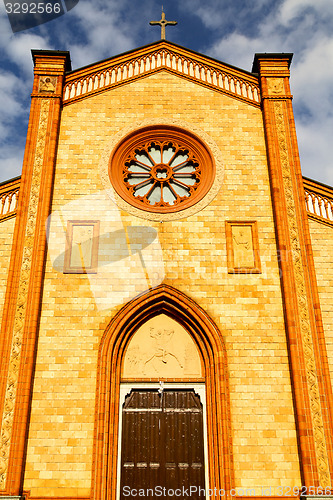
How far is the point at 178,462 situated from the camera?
33.6 feet

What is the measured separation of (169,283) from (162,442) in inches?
140

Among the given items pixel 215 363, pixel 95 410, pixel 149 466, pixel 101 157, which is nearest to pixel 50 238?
pixel 101 157

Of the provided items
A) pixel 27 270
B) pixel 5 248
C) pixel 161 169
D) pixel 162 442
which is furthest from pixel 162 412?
pixel 161 169

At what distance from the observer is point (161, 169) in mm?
13234

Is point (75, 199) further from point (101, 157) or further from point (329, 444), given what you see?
point (329, 444)

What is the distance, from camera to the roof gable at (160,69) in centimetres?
1384

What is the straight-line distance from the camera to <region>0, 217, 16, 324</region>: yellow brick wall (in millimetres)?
11438

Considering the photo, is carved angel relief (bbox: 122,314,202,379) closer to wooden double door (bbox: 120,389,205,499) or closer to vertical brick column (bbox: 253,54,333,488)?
wooden double door (bbox: 120,389,205,499)

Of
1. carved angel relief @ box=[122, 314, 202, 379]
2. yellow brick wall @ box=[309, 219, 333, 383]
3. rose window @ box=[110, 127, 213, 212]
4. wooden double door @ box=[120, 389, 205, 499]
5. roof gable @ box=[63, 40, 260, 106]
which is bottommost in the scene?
wooden double door @ box=[120, 389, 205, 499]

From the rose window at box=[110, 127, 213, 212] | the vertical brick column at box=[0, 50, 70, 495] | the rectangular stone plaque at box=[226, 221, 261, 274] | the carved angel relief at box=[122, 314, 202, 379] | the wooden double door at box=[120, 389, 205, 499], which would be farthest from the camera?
the rose window at box=[110, 127, 213, 212]

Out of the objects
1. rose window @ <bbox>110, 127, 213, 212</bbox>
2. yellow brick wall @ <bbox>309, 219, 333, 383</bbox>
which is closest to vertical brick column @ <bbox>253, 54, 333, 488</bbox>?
Answer: yellow brick wall @ <bbox>309, 219, 333, 383</bbox>

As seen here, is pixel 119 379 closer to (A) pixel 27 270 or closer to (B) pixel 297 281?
(A) pixel 27 270

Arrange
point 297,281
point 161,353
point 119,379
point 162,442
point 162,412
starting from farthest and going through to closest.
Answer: point 297,281 → point 161,353 → point 119,379 → point 162,412 → point 162,442

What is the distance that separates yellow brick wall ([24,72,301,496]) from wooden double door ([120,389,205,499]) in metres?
0.87
